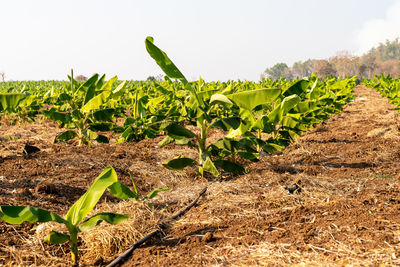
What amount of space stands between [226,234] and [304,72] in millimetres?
129747

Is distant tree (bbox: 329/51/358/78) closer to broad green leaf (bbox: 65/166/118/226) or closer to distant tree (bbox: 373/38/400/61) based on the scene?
distant tree (bbox: 373/38/400/61)

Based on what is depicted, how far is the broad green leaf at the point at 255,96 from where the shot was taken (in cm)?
286

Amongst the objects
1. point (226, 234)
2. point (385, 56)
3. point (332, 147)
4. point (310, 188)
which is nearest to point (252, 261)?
point (226, 234)

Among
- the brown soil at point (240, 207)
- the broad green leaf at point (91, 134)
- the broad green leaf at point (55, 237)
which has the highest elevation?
the broad green leaf at point (91, 134)

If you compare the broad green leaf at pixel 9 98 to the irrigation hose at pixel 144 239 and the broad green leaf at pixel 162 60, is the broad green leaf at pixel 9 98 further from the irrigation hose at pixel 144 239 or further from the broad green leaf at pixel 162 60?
the irrigation hose at pixel 144 239

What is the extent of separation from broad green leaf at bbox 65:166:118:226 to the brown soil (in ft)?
1.16

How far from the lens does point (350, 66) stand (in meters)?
98.6

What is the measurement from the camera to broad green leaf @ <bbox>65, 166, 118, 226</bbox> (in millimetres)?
1883

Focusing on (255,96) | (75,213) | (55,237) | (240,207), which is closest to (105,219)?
(75,213)

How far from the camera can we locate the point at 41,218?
1833 millimetres

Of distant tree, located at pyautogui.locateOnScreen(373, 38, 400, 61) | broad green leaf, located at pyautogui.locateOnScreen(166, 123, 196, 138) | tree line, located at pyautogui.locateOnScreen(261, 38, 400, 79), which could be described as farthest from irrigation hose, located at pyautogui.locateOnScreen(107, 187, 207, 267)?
distant tree, located at pyautogui.locateOnScreen(373, 38, 400, 61)

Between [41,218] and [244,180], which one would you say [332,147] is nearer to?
[244,180]

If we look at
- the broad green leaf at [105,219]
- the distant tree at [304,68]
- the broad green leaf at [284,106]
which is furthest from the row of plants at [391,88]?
the distant tree at [304,68]

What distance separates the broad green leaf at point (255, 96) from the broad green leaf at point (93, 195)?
1337 millimetres
